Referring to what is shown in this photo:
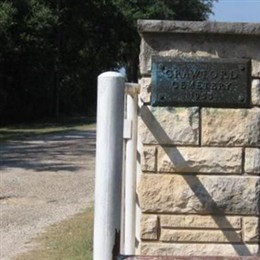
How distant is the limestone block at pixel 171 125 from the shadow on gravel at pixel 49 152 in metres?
11.2

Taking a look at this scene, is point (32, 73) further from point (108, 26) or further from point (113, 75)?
point (113, 75)

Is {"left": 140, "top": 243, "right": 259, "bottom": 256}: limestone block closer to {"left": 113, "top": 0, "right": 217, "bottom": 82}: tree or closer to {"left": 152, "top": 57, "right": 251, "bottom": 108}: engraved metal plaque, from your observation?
{"left": 152, "top": 57, "right": 251, "bottom": 108}: engraved metal plaque

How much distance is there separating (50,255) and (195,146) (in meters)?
3.74

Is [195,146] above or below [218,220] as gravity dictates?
above

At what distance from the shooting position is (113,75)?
3.79 m

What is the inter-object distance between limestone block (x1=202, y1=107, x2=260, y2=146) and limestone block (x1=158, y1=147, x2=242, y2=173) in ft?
0.16

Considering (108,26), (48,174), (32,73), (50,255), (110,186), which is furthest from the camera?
(108,26)

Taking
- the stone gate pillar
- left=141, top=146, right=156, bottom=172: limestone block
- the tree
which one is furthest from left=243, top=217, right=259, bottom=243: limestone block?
the tree

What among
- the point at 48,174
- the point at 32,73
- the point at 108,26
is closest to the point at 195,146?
the point at 48,174

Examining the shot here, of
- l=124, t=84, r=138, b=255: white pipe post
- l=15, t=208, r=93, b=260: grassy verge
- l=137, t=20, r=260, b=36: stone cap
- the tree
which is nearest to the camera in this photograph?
l=137, t=20, r=260, b=36: stone cap

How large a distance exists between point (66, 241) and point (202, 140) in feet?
14.2

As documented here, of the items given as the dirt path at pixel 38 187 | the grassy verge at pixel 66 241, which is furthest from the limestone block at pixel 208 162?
the dirt path at pixel 38 187

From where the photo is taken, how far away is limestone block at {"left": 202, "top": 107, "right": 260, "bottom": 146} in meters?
4.36

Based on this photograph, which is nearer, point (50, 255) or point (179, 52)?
point (179, 52)
